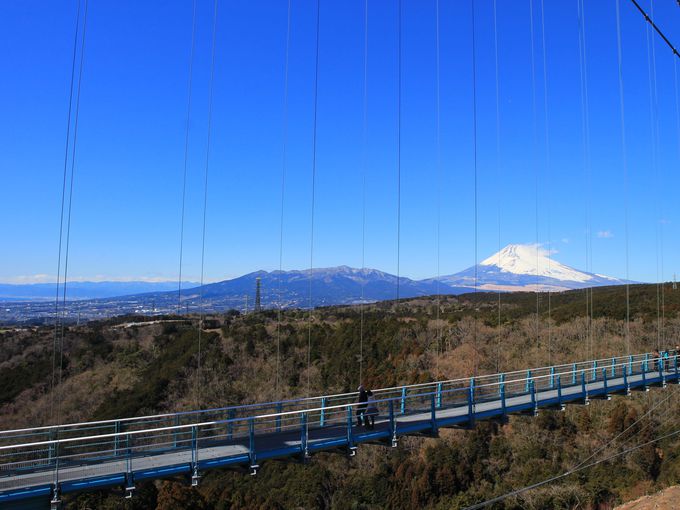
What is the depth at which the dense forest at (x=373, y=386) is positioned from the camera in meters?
26.2


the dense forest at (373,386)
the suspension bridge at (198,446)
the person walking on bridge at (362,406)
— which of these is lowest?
the dense forest at (373,386)

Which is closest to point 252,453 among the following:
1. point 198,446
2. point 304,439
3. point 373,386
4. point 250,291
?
point 304,439

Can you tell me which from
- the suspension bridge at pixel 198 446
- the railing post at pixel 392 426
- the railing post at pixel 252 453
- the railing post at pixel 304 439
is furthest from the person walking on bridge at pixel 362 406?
the railing post at pixel 252 453

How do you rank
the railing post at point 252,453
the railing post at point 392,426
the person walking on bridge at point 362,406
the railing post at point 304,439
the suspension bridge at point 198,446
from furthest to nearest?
1. the person walking on bridge at point 362,406
2. the railing post at point 392,426
3. the railing post at point 304,439
4. the railing post at point 252,453
5. the suspension bridge at point 198,446

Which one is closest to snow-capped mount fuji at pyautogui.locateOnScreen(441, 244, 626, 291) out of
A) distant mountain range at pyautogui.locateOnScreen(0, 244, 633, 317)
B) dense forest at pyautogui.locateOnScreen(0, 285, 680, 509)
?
distant mountain range at pyautogui.locateOnScreen(0, 244, 633, 317)

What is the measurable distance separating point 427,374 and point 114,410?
1627 cm

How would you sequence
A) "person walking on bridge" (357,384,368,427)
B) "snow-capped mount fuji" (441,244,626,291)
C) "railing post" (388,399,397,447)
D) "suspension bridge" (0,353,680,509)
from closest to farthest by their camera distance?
"suspension bridge" (0,353,680,509), "railing post" (388,399,397,447), "person walking on bridge" (357,384,368,427), "snow-capped mount fuji" (441,244,626,291)

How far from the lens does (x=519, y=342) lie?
37531mm

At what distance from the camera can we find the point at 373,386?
3183cm

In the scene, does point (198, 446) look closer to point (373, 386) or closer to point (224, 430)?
point (224, 430)

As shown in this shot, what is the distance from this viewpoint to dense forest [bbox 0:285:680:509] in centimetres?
2625

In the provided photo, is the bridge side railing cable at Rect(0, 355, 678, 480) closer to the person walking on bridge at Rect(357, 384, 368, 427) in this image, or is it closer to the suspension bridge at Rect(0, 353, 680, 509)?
the suspension bridge at Rect(0, 353, 680, 509)

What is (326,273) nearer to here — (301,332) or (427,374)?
(301,332)

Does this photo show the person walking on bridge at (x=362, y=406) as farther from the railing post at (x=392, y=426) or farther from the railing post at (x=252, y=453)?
the railing post at (x=252, y=453)
